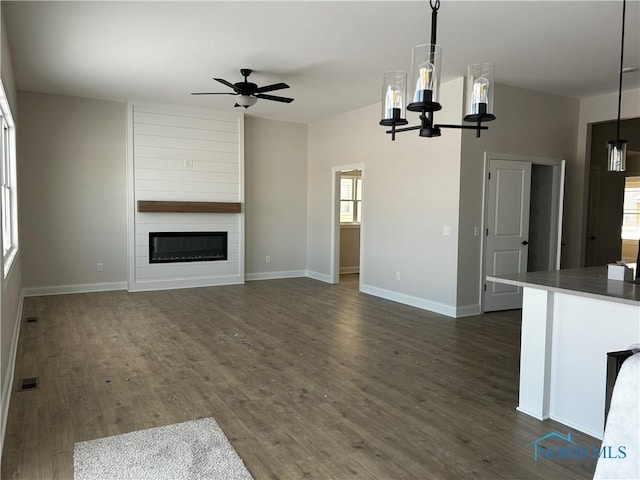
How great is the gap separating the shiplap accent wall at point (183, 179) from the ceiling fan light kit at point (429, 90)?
549 cm

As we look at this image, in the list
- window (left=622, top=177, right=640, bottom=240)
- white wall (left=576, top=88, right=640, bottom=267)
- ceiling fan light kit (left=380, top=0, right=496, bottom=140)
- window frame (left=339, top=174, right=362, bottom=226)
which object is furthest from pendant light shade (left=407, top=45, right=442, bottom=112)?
window (left=622, top=177, right=640, bottom=240)

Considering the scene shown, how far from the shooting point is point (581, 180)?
664 centimetres

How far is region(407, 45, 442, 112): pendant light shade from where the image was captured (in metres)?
2.38

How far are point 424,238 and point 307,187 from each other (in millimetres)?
3416

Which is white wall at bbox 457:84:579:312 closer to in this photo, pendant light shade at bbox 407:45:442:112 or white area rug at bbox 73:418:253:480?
pendant light shade at bbox 407:45:442:112

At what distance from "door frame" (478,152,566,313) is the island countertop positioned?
239cm

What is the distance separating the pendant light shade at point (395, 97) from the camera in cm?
269

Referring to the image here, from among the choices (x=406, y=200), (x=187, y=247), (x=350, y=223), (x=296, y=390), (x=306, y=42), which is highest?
(x=306, y=42)

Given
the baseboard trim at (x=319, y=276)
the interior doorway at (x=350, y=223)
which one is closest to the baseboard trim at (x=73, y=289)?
the baseboard trim at (x=319, y=276)

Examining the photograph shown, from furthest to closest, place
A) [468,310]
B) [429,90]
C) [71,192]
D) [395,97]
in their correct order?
[71,192]
[468,310]
[395,97]
[429,90]

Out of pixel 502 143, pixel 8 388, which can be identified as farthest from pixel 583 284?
pixel 8 388

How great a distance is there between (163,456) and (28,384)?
→ 1658mm

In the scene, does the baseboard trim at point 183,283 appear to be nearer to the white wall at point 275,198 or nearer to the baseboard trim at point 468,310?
the white wall at point 275,198

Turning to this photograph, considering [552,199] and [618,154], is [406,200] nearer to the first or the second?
[552,199]
